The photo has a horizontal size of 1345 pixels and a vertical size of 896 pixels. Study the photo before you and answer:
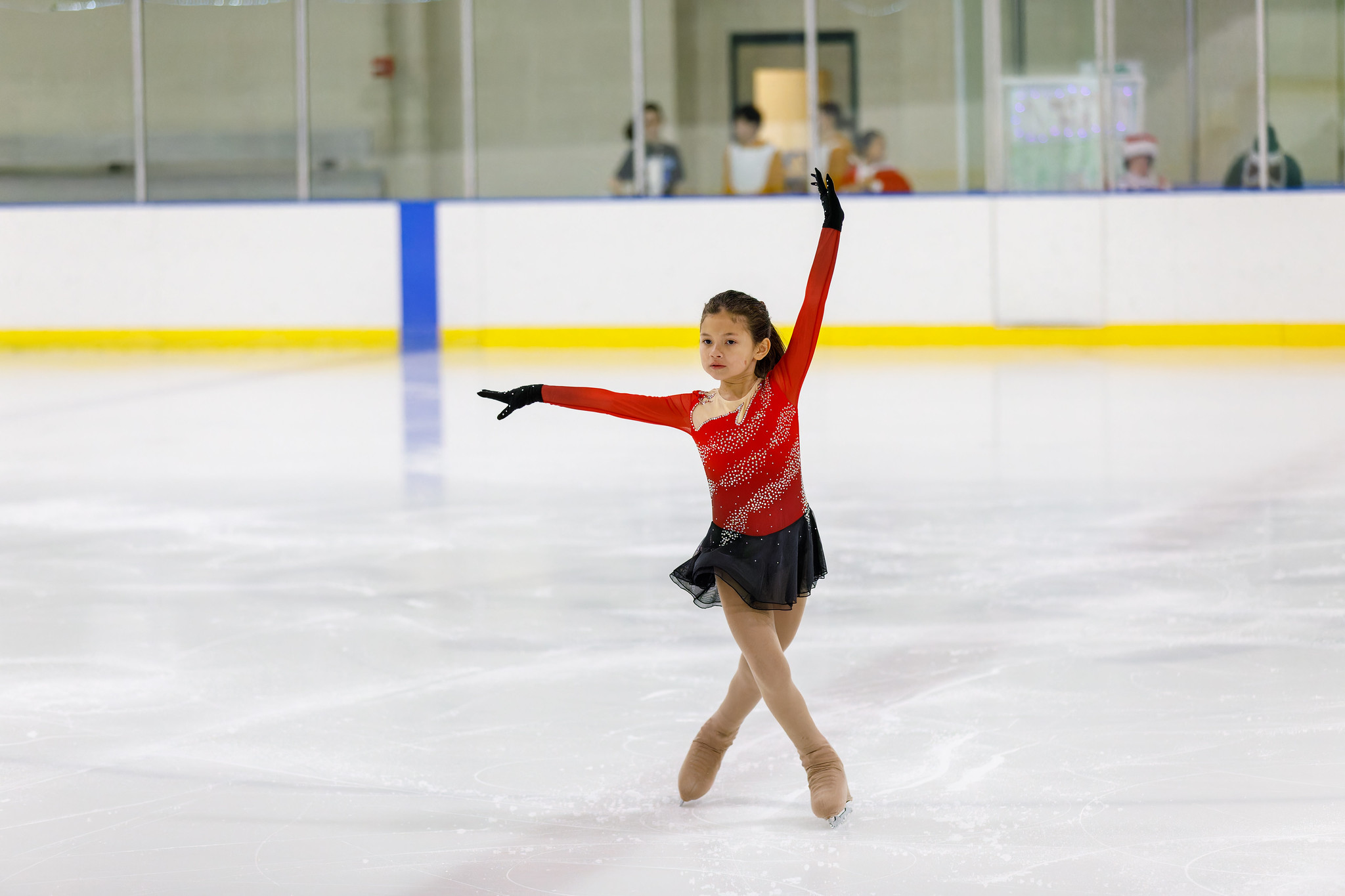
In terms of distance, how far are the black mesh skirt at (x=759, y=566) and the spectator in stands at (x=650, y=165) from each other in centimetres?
994

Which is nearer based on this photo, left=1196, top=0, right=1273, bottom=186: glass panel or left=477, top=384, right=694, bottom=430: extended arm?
left=477, top=384, right=694, bottom=430: extended arm

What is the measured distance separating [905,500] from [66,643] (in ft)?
8.63

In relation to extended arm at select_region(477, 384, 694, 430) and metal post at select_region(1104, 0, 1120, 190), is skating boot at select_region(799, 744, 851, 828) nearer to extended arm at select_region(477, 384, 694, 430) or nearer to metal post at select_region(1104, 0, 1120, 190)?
extended arm at select_region(477, 384, 694, 430)

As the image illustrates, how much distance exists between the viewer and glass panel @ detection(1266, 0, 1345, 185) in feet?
40.4

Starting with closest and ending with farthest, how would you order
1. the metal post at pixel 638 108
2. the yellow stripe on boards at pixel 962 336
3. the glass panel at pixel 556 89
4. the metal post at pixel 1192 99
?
1. the yellow stripe on boards at pixel 962 336
2. the metal post at pixel 638 108
3. the metal post at pixel 1192 99
4. the glass panel at pixel 556 89

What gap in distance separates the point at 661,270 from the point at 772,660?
9.57 meters

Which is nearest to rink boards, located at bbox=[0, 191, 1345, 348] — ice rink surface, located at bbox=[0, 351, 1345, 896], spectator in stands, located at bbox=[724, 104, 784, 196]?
spectator in stands, located at bbox=[724, 104, 784, 196]

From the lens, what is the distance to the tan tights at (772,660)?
7.36 feet

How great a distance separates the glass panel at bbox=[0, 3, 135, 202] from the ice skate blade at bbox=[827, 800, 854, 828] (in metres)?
16.2

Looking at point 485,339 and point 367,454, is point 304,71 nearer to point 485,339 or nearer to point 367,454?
point 485,339

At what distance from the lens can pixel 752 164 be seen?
12.4 m

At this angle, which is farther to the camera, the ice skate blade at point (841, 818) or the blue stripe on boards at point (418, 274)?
the blue stripe on boards at point (418, 274)

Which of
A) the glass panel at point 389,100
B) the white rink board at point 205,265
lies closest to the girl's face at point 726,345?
the white rink board at point 205,265

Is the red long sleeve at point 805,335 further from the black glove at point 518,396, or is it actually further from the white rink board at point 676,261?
the white rink board at point 676,261
